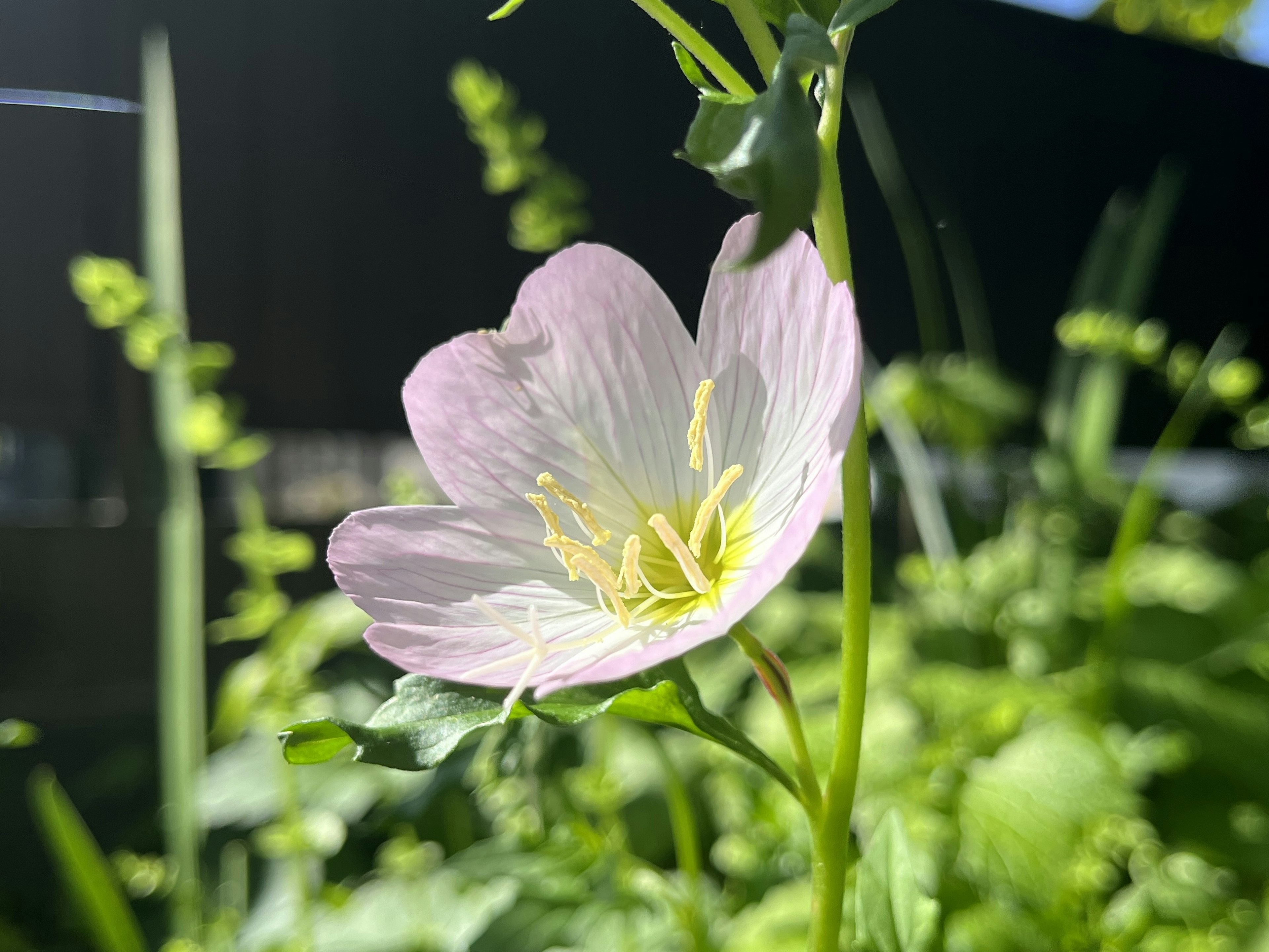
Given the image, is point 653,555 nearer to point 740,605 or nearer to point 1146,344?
point 740,605

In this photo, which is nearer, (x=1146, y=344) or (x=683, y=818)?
(x=683, y=818)

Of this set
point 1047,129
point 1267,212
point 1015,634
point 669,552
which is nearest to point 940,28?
point 1047,129

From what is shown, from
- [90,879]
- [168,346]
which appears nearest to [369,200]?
[168,346]

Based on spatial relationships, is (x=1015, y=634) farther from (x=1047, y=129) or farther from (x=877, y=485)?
(x=1047, y=129)

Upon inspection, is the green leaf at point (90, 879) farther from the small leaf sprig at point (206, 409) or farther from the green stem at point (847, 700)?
the green stem at point (847, 700)

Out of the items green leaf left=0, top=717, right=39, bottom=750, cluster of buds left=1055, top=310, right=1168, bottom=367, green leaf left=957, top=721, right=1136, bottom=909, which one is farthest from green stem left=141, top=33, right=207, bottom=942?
cluster of buds left=1055, top=310, right=1168, bottom=367

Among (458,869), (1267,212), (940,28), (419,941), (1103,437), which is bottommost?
(419,941)
